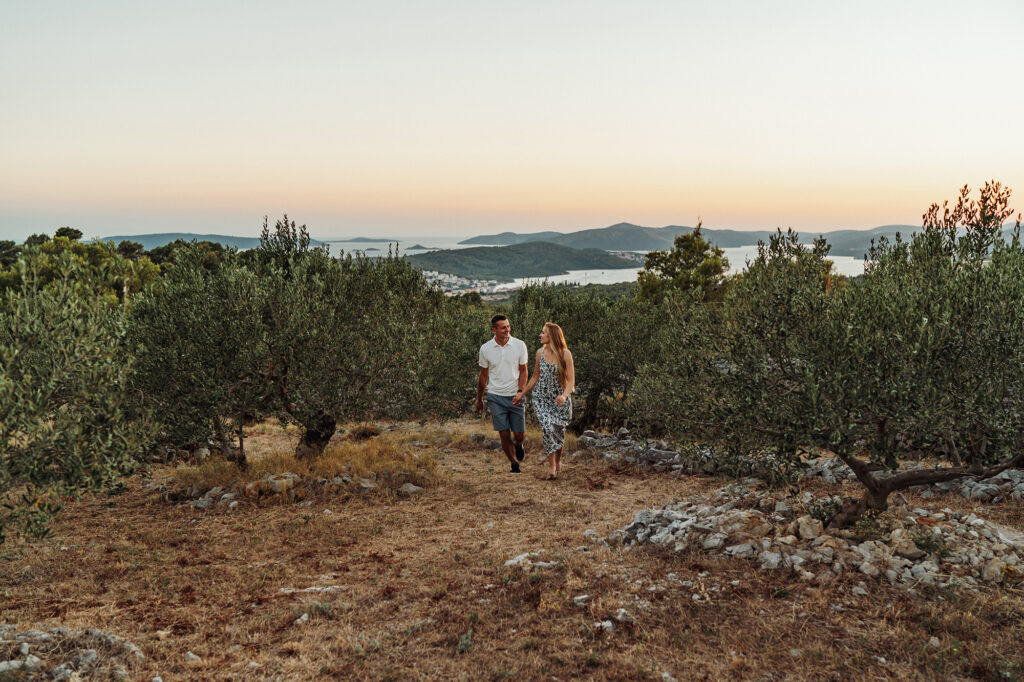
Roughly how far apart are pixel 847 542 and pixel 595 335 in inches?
559

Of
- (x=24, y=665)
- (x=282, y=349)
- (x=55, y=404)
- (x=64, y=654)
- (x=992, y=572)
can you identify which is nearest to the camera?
(x=24, y=665)

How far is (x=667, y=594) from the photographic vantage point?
296 inches

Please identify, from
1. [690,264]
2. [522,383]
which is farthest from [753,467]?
[690,264]

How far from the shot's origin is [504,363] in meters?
12.8

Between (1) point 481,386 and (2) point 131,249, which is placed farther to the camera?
(2) point 131,249

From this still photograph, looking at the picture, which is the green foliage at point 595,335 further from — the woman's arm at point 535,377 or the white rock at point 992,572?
the white rock at point 992,572

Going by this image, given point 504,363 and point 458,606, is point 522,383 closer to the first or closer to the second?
point 504,363

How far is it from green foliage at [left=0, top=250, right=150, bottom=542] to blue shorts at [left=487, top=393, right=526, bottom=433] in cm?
681

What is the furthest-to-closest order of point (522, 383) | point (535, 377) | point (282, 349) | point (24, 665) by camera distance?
point (535, 377), point (522, 383), point (282, 349), point (24, 665)

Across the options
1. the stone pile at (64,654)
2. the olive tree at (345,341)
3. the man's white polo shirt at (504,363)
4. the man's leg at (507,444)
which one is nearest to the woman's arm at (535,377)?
the man's white polo shirt at (504,363)

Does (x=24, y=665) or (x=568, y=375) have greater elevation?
(x=568, y=375)

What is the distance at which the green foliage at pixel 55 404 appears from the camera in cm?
650

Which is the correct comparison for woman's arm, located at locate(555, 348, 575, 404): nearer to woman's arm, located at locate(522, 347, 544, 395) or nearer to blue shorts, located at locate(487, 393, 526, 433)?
woman's arm, located at locate(522, 347, 544, 395)

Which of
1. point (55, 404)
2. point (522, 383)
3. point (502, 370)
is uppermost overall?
point (55, 404)
